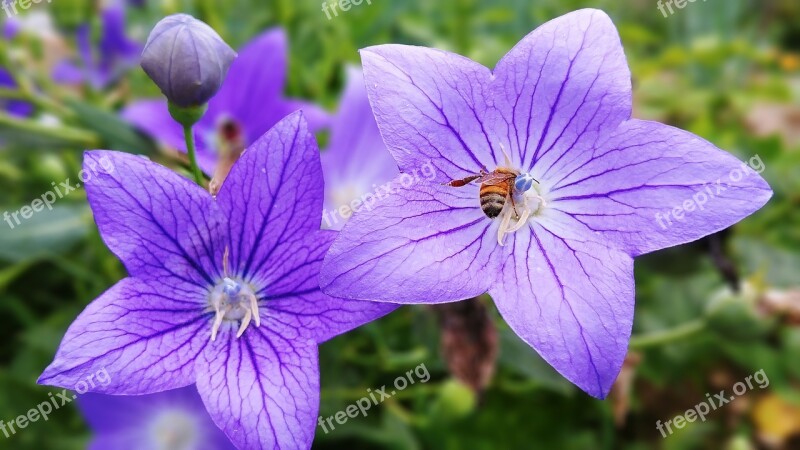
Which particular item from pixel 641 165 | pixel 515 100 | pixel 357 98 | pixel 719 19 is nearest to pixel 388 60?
pixel 515 100

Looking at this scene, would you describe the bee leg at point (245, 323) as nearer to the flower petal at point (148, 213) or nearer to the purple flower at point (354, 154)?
the flower petal at point (148, 213)

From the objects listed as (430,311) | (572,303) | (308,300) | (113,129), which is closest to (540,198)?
(572,303)

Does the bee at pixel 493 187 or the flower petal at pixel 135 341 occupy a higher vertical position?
the flower petal at pixel 135 341

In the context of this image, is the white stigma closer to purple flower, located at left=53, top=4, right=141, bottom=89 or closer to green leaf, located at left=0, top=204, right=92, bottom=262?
green leaf, located at left=0, top=204, right=92, bottom=262

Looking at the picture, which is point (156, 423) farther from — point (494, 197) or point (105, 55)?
point (105, 55)

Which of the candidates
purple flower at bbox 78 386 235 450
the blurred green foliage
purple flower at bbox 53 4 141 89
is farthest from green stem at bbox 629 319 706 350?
purple flower at bbox 53 4 141 89

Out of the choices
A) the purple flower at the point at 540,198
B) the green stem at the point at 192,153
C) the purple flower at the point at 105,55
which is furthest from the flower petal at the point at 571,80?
the purple flower at the point at 105,55

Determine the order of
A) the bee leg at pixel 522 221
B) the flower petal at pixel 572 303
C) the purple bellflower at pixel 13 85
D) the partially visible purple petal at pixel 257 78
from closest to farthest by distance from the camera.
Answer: the flower petal at pixel 572 303
the bee leg at pixel 522 221
the partially visible purple petal at pixel 257 78
the purple bellflower at pixel 13 85

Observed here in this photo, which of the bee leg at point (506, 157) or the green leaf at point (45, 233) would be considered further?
the green leaf at point (45, 233)
